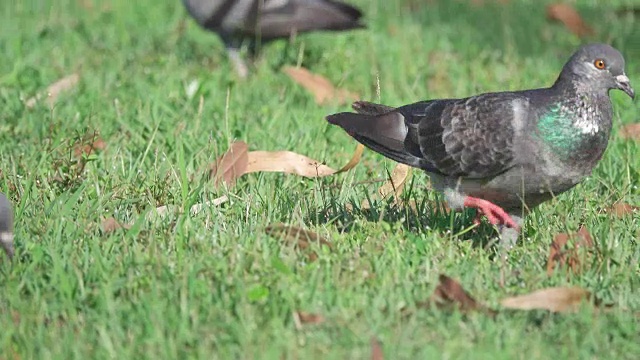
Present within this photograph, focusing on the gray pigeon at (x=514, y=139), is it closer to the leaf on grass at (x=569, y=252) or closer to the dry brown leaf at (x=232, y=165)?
the leaf on grass at (x=569, y=252)

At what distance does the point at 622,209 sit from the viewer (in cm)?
480

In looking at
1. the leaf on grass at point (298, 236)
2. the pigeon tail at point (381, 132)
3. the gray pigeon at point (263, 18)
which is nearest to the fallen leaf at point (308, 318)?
the leaf on grass at point (298, 236)

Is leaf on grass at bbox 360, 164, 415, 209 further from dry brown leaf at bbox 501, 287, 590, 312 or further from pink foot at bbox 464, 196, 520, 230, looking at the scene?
dry brown leaf at bbox 501, 287, 590, 312

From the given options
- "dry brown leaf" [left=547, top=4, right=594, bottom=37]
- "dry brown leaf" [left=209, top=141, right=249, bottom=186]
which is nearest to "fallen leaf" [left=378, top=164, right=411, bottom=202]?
"dry brown leaf" [left=209, top=141, right=249, bottom=186]

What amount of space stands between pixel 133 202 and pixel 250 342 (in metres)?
1.56

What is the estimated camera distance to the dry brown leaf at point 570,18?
8.62 m

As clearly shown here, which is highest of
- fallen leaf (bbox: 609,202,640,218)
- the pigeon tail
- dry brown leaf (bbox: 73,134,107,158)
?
the pigeon tail

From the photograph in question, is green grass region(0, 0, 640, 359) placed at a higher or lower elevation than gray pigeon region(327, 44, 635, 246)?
lower

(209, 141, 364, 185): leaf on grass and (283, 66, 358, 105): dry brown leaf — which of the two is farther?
(283, 66, 358, 105): dry brown leaf

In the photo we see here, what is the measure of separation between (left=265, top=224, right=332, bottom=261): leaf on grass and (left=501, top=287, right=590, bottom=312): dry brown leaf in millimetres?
777

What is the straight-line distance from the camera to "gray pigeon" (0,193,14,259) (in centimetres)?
400

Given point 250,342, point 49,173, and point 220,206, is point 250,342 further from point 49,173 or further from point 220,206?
point 49,173

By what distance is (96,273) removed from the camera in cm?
391

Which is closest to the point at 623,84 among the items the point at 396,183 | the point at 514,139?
the point at 514,139
